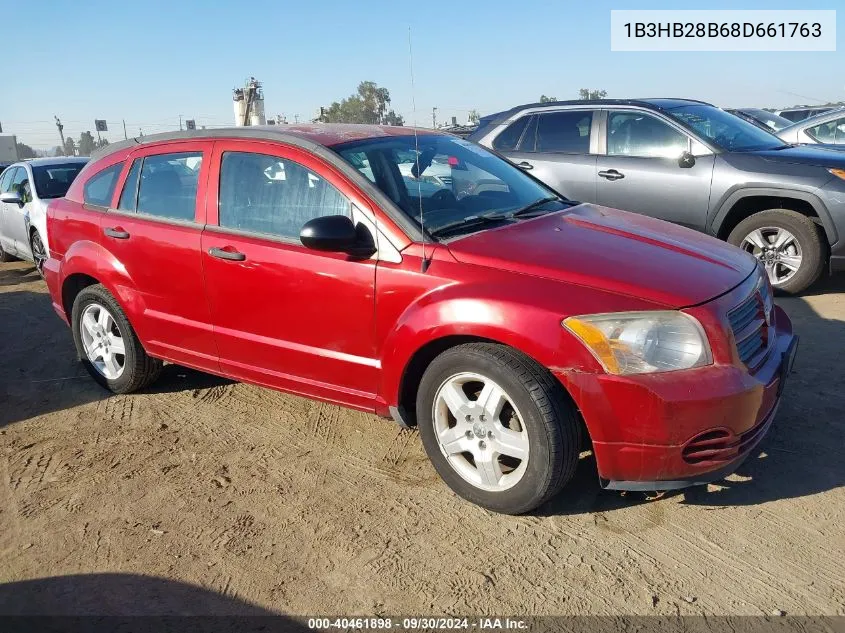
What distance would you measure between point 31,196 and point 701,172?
25.3 feet

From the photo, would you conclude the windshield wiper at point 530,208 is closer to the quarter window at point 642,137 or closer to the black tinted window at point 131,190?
the black tinted window at point 131,190

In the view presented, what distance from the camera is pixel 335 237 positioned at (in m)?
3.20

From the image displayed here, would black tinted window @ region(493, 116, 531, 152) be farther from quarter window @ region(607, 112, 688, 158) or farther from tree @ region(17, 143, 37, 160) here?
tree @ region(17, 143, 37, 160)

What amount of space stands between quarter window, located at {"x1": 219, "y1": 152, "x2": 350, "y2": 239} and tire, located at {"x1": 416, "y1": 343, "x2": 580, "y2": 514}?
996 millimetres

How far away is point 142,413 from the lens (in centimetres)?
448

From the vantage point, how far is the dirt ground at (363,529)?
2.64 metres

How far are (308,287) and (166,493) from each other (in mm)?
1234

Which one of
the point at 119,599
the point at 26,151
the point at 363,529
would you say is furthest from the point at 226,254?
the point at 26,151

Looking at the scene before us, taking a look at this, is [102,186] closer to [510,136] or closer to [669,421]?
[669,421]

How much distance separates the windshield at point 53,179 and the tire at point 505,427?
7.18 metres

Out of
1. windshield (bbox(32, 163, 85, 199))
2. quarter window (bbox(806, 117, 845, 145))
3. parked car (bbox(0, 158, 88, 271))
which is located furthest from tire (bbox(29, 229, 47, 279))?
quarter window (bbox(806, 117, 845, 145))

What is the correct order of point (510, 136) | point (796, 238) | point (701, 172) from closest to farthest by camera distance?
point (796, 238) < point (701, 172) < point (510, 136)

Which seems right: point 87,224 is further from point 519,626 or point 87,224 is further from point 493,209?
point 519,626

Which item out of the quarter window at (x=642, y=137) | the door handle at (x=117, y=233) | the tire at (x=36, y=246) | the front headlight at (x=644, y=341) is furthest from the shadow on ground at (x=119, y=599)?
the tire at (x=36, y=246)
